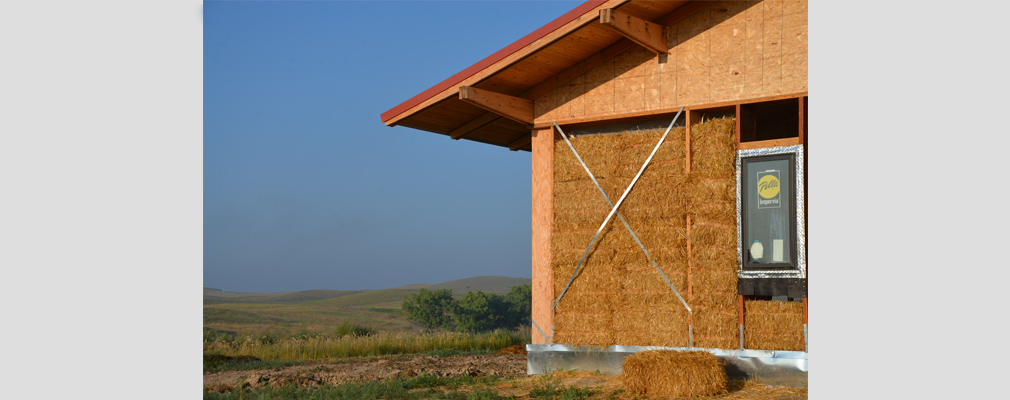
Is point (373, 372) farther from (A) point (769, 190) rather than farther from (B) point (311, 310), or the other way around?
(B) point (311, 310)

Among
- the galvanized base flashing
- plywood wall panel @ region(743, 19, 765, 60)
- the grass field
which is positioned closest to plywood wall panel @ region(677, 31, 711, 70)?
plywood wall panel @ region(743, 19, 765, 60)

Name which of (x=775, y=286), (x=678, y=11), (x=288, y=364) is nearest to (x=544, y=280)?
(x=775, y=286)

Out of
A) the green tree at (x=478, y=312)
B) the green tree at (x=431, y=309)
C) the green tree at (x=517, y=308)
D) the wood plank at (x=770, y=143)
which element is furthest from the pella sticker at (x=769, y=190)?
the green tree at (x=517, y=308)

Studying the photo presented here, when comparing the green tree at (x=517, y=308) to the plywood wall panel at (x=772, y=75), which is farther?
the green tree at (x=517, y=308)

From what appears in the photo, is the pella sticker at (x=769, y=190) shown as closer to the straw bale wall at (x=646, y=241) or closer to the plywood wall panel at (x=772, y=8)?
the straw bale wall at (x=646, y=241)

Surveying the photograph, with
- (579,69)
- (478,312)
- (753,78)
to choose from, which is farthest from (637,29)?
(478,312)

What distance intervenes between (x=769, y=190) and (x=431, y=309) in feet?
115

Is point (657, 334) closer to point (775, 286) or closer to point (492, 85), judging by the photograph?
point (775, 286)

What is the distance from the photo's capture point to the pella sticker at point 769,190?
8.50m

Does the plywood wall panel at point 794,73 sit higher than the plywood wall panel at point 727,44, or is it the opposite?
the plywood wall panel at point 727,44

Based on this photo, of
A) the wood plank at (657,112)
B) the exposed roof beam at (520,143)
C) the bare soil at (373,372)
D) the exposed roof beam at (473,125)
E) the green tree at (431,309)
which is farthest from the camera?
the green tree at (431,309)

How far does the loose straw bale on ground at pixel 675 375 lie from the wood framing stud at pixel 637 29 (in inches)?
152

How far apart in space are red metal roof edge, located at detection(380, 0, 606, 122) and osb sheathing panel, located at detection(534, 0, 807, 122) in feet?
3.73

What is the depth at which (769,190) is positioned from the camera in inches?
337
